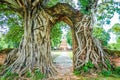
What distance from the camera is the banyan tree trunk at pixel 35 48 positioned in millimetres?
7836

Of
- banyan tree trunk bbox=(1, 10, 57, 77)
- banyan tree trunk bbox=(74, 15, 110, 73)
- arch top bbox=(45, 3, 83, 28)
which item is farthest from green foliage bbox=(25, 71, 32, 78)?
arch top bbox=(45, 3, 83, 28)

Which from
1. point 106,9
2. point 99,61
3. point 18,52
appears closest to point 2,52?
point 18,52

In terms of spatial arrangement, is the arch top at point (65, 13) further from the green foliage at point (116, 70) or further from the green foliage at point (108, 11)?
the green foliage at point (116, 70)

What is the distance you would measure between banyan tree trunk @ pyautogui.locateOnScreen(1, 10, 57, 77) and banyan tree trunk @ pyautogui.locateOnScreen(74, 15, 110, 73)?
1.13 m

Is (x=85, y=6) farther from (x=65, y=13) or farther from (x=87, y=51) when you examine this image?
(x=87, y=51)

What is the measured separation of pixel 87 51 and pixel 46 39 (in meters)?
1.68

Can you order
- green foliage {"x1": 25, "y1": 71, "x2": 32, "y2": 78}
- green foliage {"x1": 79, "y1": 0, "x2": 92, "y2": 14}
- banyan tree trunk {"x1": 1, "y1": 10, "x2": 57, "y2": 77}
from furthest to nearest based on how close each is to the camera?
1. banyan tree trunk {"x1": 1, "y1": 10, "x2": 57, "y2": 77}
2. green foliage {"x1": 25, "y1": 71, "x2": 32, "y2": 78}
3. green foliage {"x1": 79, "y1": 0, "x2": 92, "y2": 14}

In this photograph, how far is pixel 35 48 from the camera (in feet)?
26.9

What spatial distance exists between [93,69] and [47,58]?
180 centimetres

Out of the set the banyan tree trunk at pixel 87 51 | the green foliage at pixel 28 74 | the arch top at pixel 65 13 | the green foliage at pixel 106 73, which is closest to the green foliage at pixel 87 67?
the banyan tree trunk at pixel 87 51

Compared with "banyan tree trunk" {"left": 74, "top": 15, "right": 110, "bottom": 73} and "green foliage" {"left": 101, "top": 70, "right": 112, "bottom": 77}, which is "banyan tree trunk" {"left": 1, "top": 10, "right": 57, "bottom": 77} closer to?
"banyan tree trunk" {"left": 74, "top": 15, "right": 110, "bottom": 73}

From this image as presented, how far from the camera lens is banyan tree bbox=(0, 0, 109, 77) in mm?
8031

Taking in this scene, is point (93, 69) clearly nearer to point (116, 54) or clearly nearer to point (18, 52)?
point (116, 54)

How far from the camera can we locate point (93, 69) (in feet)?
26.5
